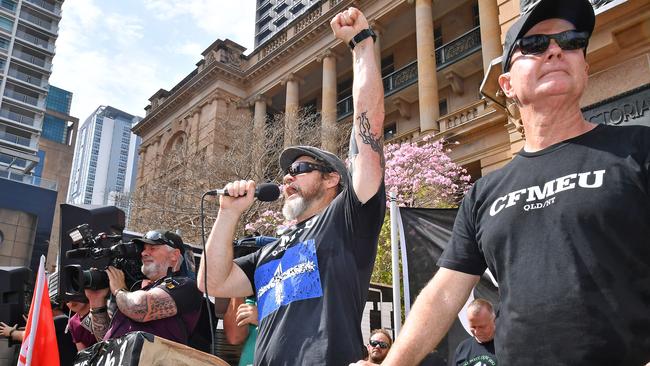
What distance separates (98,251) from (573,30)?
3.23m

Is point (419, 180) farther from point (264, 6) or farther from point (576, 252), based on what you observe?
point (264, 6)

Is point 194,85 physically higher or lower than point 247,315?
higher

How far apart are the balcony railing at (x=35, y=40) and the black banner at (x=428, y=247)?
3552 inches

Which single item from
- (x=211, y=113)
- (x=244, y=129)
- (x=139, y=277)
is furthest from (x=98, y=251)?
(x=211, y=113)

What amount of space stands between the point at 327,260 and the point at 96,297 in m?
2.11

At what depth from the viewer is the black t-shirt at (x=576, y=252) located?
4.32 feet

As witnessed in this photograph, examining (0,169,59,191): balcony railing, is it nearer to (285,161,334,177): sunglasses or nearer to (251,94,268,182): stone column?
(251,94,268,182): stone column

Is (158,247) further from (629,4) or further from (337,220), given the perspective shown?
(629,4)

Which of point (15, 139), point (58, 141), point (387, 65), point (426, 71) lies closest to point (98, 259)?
point (426, 71)

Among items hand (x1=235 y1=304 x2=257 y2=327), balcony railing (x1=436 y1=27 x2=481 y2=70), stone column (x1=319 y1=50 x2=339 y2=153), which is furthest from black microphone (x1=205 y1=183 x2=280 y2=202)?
balcony railing (x1=436 y1=27 x2=481 y2=70)

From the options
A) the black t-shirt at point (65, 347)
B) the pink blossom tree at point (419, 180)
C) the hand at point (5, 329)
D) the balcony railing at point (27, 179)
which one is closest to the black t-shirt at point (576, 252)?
the black t-shirt at point (65, 347)

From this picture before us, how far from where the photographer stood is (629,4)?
5176 mm

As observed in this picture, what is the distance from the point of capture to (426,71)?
842 inches

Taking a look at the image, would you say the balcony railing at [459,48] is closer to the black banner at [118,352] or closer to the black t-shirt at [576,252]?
the black banner at [118,352]
